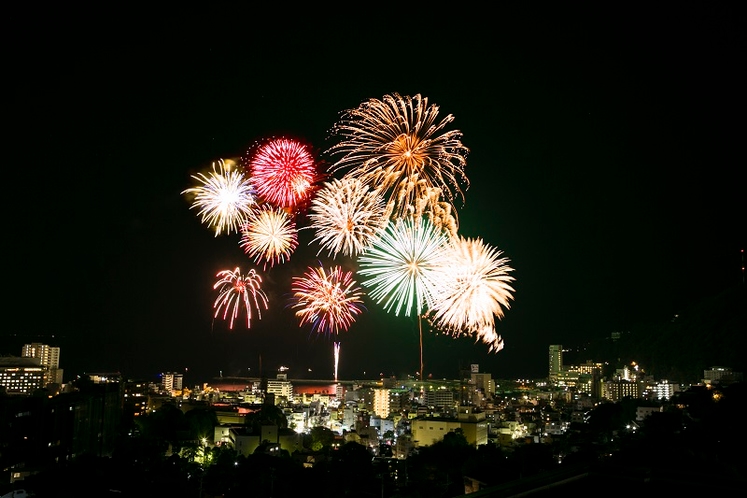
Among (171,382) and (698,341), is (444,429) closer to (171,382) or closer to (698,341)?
(698,341)

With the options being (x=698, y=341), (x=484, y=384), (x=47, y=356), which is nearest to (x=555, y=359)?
(x=484, y=384)

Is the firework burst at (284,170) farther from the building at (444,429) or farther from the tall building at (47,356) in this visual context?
the tall building at (47,356)

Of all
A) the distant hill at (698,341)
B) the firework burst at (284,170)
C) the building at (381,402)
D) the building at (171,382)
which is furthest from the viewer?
the building at (171,382)

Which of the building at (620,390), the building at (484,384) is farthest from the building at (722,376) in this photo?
the building at (484,384)

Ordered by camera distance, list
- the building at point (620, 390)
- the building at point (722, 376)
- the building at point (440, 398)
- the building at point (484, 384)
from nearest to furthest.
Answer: the building at point (722, 376)
the building at point (620, 390)
the building at point (440, 398)
the building at point (484, 384)

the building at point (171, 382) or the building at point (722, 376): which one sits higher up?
the building at point (722, 376)

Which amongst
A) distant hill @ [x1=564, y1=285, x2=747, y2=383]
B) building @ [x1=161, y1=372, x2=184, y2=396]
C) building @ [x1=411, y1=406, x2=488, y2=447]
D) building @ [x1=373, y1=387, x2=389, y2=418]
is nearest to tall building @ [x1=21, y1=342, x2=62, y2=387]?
building @ [x1=161, y1=372, x2=184, y2=396]

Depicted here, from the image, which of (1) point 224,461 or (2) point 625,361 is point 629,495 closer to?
(1) point 224,461
